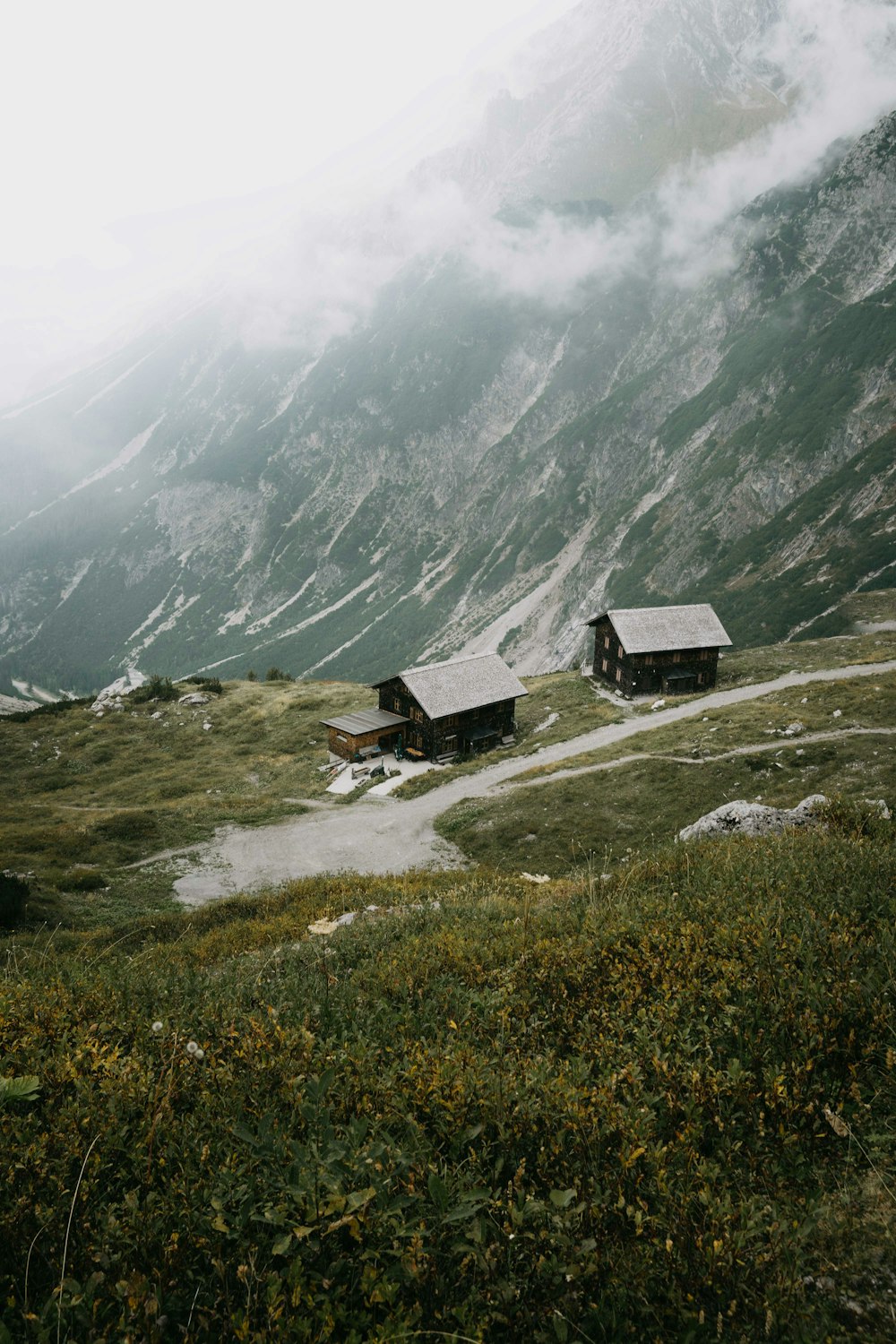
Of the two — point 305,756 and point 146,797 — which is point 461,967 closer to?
point 146,797

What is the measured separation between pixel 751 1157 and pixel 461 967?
4186 mm

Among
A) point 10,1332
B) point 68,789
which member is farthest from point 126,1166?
point 68,789

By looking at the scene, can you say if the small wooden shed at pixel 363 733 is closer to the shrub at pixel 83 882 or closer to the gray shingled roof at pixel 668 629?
the gray shingled roof at pixel 668 629

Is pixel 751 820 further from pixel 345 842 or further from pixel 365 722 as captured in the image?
pixel 365 722

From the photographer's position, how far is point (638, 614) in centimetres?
6944

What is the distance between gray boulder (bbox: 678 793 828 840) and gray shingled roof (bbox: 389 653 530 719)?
39.0 m

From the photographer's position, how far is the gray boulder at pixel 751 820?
1728 cm

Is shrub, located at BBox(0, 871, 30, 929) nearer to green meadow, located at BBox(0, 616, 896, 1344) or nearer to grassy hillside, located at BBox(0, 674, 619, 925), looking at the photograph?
grassy hillside, located at BBox(0, 674, 619, 925)

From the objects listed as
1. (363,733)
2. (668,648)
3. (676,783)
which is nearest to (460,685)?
(363,733)

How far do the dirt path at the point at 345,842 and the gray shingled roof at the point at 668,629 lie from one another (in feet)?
46.1

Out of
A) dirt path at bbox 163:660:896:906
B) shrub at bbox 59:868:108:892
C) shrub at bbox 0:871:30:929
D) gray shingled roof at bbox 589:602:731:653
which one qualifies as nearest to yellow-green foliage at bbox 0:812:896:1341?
shrub at bbox 0:871:30:929

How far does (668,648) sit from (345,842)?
44723 millimetres

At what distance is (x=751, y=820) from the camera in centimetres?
1845

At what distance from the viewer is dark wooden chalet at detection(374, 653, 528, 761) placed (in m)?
58.8
